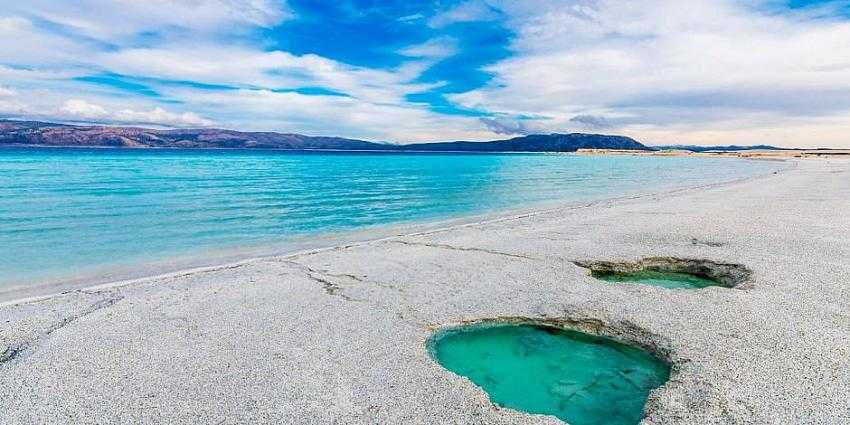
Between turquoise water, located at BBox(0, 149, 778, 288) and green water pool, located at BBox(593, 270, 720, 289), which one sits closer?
green water pool, located at BBox(593, 270, 720, 289)

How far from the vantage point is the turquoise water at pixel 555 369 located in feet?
15.8

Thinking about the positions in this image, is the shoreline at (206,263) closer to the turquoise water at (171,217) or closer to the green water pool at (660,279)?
the turquoise water at (171,217)

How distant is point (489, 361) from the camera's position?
233 inches

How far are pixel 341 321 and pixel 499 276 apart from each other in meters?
3.73

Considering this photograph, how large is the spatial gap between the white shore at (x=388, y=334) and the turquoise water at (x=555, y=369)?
27 cm

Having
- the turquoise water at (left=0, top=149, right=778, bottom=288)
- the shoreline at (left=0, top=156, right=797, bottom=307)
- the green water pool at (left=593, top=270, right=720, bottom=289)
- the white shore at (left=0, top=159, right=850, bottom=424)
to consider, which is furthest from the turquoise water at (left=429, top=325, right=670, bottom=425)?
the turquoise water at (left=0, top=149, right=778, bottom=288)

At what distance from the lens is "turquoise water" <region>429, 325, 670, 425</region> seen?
4.82 metres

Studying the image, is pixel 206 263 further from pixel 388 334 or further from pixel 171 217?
pixel 171 217

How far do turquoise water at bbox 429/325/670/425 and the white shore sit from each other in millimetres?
274

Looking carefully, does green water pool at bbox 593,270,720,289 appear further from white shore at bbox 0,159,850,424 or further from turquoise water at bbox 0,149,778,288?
turquoise water at bbox 0,149,778,288

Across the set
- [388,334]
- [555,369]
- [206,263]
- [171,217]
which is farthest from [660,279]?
[171,217]

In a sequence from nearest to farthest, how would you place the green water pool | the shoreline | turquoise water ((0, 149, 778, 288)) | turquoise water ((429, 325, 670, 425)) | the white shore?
the white shore → turquoise water ((429, 325, 670, 425)) → the green water pool → the shoreline → turquoise water ((0, 149, 778, 288))

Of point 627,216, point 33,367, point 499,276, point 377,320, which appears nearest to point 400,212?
point 627,216

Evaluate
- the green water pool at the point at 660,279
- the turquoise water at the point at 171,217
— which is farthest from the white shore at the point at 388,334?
the turquoise water at the point at 171,217
